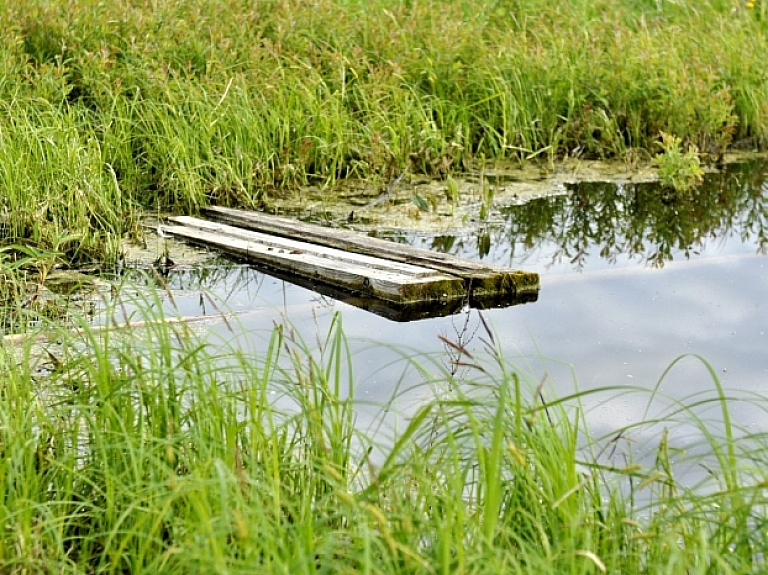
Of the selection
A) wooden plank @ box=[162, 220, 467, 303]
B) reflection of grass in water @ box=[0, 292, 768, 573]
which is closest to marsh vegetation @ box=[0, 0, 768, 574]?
reflection of grass in water @ box=[0, 292, 768, 573]

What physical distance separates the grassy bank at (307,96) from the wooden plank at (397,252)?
0.52 m

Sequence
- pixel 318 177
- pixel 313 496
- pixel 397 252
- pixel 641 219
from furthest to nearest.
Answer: pixel 318 177 < pixel 641 219 < pixel 397 252 < pixel 313 496

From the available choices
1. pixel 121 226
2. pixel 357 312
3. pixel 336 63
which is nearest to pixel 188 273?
pixel 121 226

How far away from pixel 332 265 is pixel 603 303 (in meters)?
1.31

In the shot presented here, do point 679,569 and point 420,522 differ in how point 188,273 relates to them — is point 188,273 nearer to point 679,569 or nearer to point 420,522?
point 420,522

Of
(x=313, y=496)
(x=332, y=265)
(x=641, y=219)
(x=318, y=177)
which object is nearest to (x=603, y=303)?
(x=332, y=265)

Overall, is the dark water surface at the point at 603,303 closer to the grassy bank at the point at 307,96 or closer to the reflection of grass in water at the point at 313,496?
the reflection of grass in water at the point at 313,496

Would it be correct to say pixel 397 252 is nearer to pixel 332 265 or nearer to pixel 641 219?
pixel 332 265

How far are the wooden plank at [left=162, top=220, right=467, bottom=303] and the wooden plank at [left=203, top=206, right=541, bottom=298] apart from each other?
0.11 metres

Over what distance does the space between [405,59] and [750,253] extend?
2988mm

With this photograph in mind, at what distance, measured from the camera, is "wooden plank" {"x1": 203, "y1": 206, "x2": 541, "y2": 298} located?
5512mm

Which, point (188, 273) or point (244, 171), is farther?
point (244, 171)

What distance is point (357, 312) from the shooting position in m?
5.30

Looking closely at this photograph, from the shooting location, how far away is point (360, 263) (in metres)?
5.71
